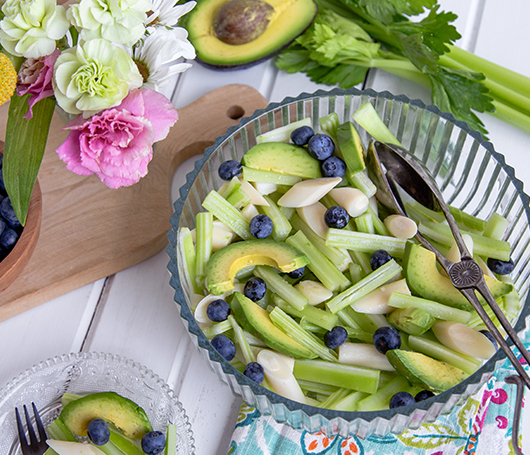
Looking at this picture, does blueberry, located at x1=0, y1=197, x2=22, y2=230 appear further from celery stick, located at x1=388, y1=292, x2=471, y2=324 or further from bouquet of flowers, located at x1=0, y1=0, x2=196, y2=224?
celery stick, located at x1=388, y1=292, x2=471, y2=324

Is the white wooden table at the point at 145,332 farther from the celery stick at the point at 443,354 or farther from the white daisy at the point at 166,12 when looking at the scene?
the white daisy at the point at 166,12

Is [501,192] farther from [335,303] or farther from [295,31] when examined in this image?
[295,31]

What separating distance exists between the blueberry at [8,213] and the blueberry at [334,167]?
0.71 m

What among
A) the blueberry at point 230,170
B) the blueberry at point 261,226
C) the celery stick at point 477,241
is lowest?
the blueberry at point 261,226

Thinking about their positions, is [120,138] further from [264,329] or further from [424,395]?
[424,395]

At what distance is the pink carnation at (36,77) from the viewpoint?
3.45 ft

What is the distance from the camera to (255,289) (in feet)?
3.66

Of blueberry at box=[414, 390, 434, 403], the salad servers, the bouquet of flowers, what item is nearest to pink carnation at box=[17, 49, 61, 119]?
the bouquet of flowers

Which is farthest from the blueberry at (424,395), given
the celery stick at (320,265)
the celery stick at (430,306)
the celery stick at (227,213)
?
the celery stick at (227,213)

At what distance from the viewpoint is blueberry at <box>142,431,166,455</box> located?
3.72ft

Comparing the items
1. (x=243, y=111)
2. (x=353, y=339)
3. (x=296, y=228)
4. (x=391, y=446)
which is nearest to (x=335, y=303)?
(x=353, y=339)

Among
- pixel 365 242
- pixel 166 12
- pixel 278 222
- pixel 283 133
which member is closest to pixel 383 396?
pixel 365 242

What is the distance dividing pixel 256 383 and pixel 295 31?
1044mm

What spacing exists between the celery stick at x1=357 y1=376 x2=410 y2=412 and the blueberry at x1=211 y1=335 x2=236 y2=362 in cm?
27
